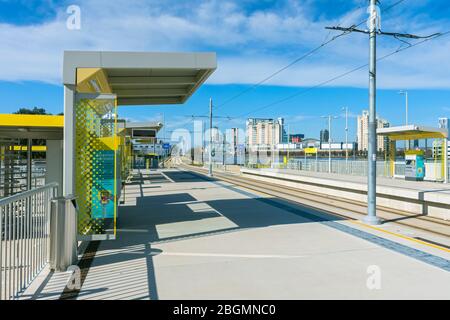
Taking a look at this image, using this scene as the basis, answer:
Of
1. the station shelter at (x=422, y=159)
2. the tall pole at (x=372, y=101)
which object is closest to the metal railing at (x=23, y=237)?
the tall pole at (x=372, y=101)

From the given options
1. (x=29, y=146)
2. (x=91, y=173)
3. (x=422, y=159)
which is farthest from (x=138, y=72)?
(x=422, y=159)

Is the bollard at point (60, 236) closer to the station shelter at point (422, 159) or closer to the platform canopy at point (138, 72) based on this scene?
the platform canopy at point (138, 72)

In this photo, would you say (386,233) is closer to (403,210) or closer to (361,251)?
(361,251)

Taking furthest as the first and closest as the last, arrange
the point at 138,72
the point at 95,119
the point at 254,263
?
the point at 138,72 < the point at 95,119 < the point at 254,263

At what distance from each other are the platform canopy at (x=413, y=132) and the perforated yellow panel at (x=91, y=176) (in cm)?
1622

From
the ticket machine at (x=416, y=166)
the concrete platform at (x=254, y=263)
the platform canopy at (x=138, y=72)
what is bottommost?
the concrete platform at (x=254, y=263)

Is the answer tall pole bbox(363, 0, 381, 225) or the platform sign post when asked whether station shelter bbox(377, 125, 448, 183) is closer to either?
tall pole bbox(363, 0, 381, 225)

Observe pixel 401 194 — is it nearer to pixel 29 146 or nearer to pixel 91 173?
pixel 91 173

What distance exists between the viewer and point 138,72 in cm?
926

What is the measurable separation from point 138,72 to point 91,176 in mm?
2766

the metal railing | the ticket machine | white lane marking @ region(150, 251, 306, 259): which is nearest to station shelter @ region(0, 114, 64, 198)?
the metal railing

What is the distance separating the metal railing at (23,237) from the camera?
4739mm
